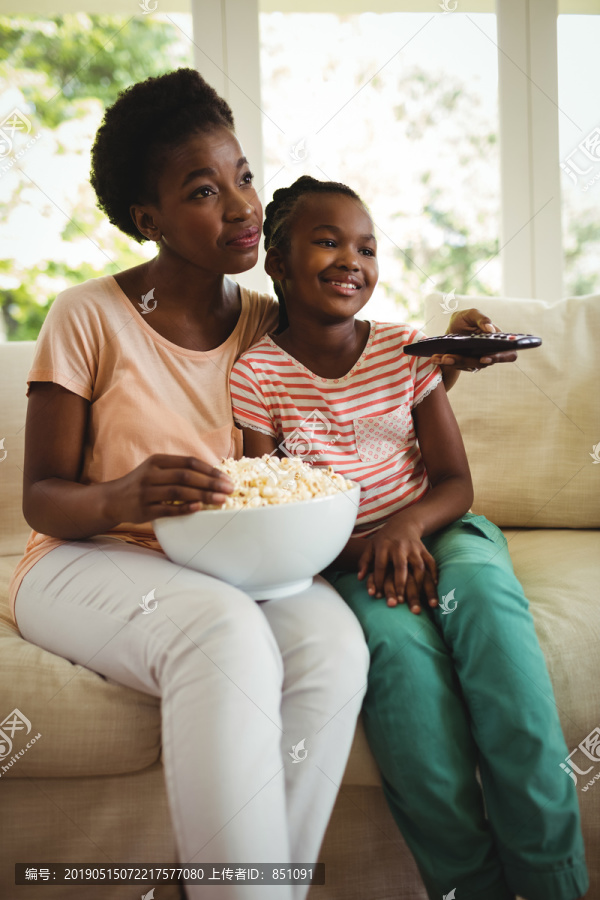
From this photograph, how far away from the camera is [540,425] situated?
154cm

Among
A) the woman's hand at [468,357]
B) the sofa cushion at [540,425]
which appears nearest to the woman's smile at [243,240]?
the woman's hand at [468,357]

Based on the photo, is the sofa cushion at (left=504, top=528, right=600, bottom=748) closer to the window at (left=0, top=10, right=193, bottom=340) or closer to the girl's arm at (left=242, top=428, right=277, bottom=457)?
the girl's arm at (left=242, top=428, right=277, bottom=457)

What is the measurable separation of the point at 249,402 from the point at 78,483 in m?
0.31

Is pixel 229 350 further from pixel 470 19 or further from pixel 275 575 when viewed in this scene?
pixel 470 19

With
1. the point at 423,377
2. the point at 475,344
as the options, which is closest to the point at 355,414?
the point at 423,377

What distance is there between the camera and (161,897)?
3.30 feet

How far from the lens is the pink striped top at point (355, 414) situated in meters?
1.23

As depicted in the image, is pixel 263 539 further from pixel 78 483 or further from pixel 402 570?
pixel 78 483

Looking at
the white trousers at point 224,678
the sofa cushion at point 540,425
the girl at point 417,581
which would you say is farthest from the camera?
the sofa cushion at point 540,425

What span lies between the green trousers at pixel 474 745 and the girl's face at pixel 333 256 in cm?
51

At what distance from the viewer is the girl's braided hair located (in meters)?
1.30

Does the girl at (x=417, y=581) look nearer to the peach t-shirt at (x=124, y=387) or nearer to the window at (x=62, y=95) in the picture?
the peach t-shirt at (x=124, y=387)

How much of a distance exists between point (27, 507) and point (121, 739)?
393 millimetres

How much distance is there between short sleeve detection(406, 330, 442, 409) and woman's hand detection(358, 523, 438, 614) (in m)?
0.28
